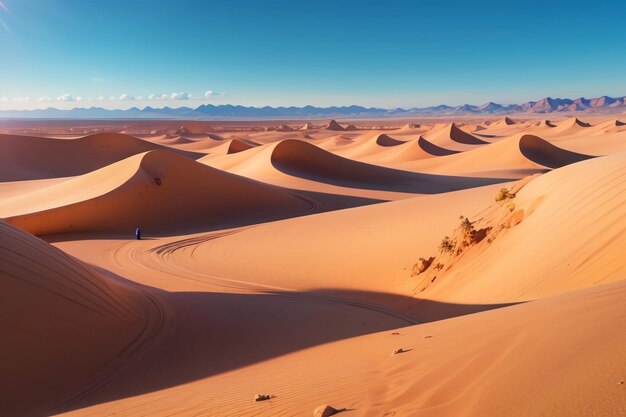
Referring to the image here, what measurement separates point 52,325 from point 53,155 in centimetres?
4165

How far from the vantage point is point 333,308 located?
938cm

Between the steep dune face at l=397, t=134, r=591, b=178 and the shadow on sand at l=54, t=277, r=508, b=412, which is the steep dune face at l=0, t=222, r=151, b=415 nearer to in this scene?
the shadow on sand at l=54, t=277, r=508, b=412

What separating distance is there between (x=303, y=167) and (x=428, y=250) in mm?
24681

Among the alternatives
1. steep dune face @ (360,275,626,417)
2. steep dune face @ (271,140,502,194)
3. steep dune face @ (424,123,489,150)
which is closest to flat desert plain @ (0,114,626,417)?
steep dune face @ (360,275,626,417)

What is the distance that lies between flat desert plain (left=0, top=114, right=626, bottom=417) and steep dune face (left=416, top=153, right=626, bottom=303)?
0.04 m

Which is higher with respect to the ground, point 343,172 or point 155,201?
point 155,201

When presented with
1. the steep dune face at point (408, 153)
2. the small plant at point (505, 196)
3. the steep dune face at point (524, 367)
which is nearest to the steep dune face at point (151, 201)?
the small plant at point (505, 196)

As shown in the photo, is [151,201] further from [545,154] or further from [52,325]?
[545,154]

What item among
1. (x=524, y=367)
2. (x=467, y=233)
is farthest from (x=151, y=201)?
(x=524, y=367)

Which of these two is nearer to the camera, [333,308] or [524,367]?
[524,367]

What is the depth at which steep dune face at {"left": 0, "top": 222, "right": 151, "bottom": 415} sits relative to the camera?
5.69m

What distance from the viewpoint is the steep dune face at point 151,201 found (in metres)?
19.4

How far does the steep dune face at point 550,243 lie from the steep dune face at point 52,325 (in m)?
5.53

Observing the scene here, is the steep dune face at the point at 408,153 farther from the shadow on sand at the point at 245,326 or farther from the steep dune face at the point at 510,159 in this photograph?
→ the shadow on sand at the point at 245,326
